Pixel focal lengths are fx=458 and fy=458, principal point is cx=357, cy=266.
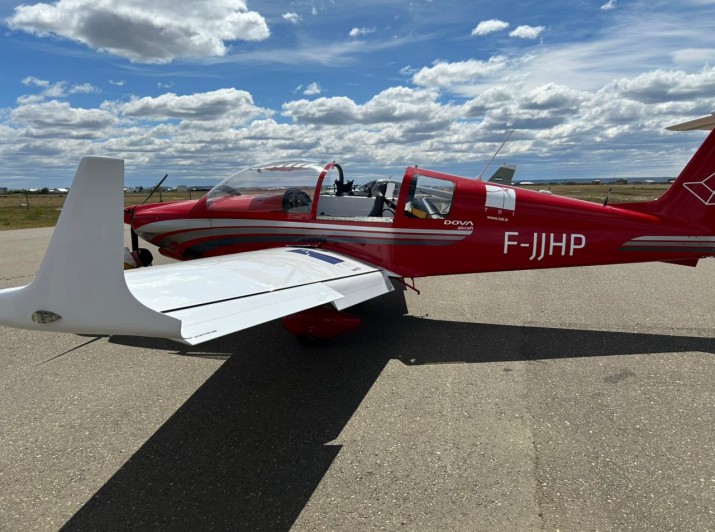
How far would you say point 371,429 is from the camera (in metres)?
3.57

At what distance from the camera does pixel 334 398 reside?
4.10m

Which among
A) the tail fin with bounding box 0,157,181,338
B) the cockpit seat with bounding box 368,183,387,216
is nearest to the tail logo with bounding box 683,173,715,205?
the cockpit seat with bounding box 368,183,387,216

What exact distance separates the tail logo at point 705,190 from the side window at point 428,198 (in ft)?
10.0

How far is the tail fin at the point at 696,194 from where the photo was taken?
5.79m

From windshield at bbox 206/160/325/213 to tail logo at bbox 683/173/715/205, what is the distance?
16.2 ft

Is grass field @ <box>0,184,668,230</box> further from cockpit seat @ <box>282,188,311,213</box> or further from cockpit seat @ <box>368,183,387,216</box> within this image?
cockpit seat @ <box>368,183,387,216</box>

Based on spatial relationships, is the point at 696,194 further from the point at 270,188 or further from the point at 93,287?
the point at 93,287

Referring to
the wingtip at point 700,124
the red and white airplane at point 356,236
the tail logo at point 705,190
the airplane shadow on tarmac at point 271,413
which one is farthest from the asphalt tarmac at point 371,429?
the wingtip at point 700,124

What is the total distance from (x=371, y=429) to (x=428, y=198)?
344 cm

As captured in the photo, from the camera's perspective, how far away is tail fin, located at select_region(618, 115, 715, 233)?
5.79 metres

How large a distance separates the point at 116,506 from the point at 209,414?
1121 millimetres

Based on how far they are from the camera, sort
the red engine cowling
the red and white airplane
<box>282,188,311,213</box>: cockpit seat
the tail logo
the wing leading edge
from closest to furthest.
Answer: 1. the wing leading edge
2. the red and white airplane
3. the red engine cowling
4. the tail logo
5. <box>282,188,311,213</box>: cockpit seat

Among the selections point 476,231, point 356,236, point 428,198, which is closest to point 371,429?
point 356,236

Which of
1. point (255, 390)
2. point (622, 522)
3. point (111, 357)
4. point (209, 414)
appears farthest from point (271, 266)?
point (622, 522)
